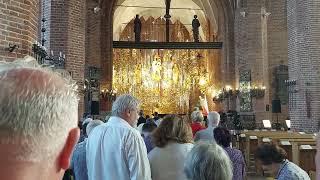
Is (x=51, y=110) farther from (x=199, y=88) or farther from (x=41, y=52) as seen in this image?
(x=199, y=88)

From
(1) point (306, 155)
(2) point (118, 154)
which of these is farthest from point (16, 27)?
(1) point (306, 155)

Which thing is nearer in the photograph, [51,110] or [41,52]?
[51,110]

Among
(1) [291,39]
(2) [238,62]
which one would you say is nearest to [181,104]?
(2) [238,62]

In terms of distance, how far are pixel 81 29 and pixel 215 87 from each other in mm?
17774

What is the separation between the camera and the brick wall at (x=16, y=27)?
7.10 meters

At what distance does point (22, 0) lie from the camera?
7543mm

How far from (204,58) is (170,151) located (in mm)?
33772

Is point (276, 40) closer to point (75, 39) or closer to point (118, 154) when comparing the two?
point (75, 39)

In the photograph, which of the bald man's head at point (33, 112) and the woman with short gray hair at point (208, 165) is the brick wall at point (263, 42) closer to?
the woman with short gray hair at point (208, 165)

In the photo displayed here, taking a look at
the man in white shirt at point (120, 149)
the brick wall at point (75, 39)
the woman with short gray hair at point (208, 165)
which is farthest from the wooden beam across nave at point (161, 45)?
the woman with short gray hair at point (208, 165)

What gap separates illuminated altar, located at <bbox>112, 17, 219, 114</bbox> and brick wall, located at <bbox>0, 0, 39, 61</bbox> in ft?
95.6

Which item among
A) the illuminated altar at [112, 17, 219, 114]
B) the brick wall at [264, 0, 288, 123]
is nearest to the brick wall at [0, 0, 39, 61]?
the brick wall at [264, 0, 288, 123]

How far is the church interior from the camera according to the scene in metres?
11.5

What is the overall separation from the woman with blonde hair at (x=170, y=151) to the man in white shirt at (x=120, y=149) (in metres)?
0.20
